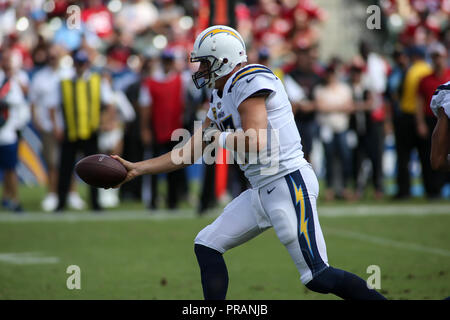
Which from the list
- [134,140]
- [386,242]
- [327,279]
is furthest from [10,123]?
[327,279]

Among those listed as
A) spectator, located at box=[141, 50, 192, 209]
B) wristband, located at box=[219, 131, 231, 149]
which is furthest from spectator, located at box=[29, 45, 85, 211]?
wristband, located at box=[219, 131, 231, 149]

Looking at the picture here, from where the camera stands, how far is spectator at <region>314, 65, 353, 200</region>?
12195 millimetres

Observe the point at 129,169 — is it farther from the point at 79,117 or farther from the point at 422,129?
the point at 422,129

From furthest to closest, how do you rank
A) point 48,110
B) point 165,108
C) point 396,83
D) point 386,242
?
point 396,83
point 48,110
point 165,108
point 386,242

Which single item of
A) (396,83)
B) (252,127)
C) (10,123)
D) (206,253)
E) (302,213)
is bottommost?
(206,253)

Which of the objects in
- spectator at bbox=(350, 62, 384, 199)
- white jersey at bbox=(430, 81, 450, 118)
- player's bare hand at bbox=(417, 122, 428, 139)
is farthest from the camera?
spectator at bbox=(350, 62, 384, 199)

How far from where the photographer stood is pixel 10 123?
11.1m

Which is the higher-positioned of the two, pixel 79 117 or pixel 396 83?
pixel 396 83

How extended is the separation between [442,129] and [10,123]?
317 inches

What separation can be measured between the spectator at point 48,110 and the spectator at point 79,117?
52cm

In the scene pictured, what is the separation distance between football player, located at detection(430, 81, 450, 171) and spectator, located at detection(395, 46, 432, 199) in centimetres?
771

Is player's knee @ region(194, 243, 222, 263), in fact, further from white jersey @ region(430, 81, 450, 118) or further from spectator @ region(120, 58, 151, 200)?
spectator @ region(120, 58, 151, 200)

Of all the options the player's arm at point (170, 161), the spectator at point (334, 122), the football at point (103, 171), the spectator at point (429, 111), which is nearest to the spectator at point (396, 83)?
the spectator at point (429, 111)
